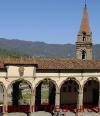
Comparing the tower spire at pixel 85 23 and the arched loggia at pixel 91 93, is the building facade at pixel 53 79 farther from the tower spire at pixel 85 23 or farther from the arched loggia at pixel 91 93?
the tower spire at pixel 85 23

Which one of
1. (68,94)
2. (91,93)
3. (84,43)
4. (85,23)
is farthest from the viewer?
(85,23)

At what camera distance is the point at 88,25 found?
204ft

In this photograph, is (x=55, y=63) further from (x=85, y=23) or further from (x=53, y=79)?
(x=85, y=23)

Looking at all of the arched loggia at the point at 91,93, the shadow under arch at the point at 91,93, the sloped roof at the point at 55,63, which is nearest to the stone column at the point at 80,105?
the sloped roof at the point at 55,63

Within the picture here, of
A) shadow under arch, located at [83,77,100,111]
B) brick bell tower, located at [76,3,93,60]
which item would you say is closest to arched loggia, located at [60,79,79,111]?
shadow under arch, located at [83,77,100,111]

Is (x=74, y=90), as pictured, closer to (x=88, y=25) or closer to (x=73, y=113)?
(x=73, y=113)

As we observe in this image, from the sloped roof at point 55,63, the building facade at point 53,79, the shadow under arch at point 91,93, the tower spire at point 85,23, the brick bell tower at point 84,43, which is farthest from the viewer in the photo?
the tower spire at point 85,23

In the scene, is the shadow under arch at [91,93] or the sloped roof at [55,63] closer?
the sloped roof at [55,63]

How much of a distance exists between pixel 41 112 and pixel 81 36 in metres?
21.8

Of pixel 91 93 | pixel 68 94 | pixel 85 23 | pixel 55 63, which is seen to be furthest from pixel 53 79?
pixel 85 23

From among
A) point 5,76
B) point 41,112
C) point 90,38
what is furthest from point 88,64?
point 90,38

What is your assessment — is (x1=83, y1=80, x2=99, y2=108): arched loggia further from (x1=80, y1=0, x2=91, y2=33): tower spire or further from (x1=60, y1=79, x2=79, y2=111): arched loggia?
(x1=80, y1=0, x2=91, y2=33): tower spire

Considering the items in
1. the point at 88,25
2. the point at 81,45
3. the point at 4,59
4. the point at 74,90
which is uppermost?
the point at 88,25

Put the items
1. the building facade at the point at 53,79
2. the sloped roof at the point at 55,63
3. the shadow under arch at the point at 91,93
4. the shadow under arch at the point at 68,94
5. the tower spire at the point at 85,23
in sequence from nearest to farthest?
1. the building facade at the point at 53,79
2. the sloped roof at the point at 55,63
3. the shadow under arch at the point at 68,94
4. the shadow under arch at the point at 91,93
5. the tower spire at the point at 85,23
